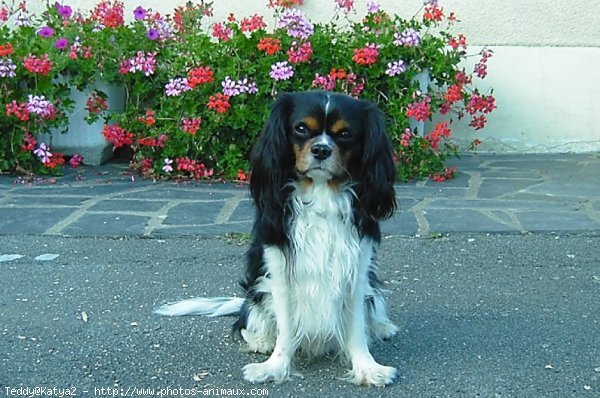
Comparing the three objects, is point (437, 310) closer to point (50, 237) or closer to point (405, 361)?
point (405, 361)

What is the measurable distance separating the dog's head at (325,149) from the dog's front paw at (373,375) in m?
0.53

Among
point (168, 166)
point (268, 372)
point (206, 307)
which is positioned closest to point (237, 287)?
point (206, 307)

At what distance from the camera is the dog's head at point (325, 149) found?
2.83 m

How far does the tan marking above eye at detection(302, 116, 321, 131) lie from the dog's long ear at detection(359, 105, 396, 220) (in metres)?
0.16

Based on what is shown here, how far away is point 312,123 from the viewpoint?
2.83 meters

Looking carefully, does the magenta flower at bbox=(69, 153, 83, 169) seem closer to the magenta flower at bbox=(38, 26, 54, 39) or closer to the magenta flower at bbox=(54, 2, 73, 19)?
the magenta flower at bbox=(38, 26, 54, 39)

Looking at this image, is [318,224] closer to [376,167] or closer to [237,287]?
[376,167]

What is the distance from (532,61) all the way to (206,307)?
5071 millimetres

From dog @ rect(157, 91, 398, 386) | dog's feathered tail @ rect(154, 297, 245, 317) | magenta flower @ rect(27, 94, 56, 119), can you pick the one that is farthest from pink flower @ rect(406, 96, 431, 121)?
dog @ rect(157, 91, 398, 386)

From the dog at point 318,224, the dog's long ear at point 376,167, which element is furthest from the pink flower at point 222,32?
the dog's long ear at point 376,167

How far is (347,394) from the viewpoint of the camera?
2959 mm

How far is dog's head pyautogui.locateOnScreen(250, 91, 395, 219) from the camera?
2.83 meters

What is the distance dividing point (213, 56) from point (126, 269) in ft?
7.71

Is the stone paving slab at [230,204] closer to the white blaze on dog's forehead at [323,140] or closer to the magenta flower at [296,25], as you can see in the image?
the magenta flower at [296,25]
